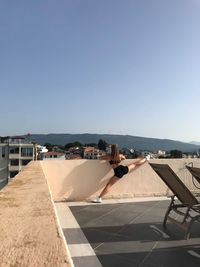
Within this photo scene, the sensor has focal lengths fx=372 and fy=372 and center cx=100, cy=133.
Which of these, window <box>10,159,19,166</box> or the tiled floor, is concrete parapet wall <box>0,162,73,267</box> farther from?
A: window <box>10,159,19,166</box>

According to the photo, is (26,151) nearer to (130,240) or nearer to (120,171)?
Answer: (120,171)

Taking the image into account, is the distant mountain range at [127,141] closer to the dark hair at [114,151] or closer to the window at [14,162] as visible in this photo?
the window at [14,162]

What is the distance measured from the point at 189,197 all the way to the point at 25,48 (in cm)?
1377

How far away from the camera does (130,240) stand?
441 centimetres

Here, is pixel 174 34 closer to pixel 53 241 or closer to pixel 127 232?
pixel 127 232

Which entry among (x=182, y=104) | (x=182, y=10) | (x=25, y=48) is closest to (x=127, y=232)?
(x=182, y=10)

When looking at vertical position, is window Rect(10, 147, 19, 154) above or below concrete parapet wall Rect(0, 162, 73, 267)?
below

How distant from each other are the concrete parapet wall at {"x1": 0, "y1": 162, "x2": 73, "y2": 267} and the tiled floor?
1.60m

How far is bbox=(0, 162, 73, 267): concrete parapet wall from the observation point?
1.24m

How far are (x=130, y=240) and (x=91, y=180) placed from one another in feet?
Result: 10.5

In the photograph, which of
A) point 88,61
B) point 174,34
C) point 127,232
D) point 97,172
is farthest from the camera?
point 88,61

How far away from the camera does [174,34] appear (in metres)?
10.4

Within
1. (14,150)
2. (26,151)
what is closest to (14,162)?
(14,150)

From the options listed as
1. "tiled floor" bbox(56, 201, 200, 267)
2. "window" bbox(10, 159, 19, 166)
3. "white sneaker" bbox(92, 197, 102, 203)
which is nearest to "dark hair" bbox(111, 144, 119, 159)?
"white sneaker" bbox(92, 197, 102, 203)
